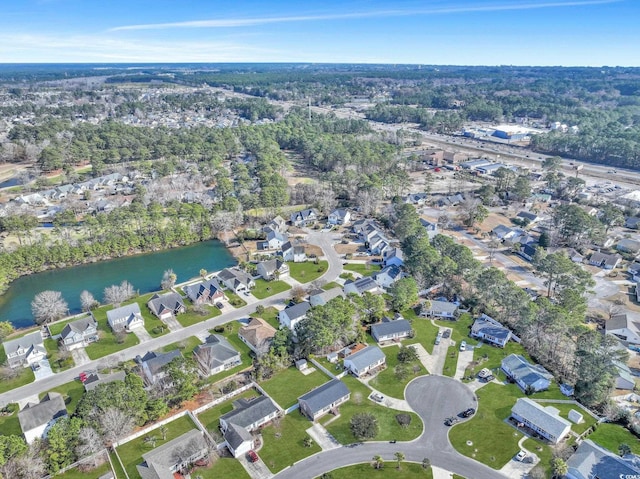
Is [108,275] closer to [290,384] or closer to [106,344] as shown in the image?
[106,344]

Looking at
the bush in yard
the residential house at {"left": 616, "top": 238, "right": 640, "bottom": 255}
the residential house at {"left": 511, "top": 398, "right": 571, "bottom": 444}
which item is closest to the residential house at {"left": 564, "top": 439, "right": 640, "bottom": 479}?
the residential house at {"left": 511, "top": 398, "right": 571, "bottom": 444}


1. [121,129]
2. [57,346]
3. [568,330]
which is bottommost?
[57,346]

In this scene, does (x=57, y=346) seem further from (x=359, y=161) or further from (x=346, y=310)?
(x=359, y=161)

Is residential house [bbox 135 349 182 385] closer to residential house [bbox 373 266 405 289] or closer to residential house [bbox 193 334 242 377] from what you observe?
residential house [bbox 193 334 242 377]

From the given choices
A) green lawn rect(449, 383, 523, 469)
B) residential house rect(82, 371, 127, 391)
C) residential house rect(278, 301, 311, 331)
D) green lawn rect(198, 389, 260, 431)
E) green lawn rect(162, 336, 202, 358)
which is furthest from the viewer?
residential house rect(278, 301, 311, 331)

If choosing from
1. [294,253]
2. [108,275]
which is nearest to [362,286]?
[294,253]

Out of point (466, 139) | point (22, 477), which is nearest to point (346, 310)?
point (22, 477)

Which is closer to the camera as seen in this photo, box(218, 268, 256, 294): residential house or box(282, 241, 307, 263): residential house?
box(218, 268, 256, 294): residential house
